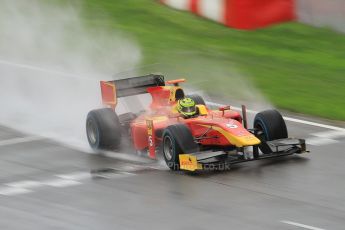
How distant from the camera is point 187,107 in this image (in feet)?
51.0

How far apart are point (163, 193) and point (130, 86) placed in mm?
3463

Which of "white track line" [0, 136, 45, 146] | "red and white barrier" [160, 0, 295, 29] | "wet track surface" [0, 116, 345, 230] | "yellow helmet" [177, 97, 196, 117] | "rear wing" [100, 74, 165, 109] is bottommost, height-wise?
"wet track surface" [0, 116, 345, 230]

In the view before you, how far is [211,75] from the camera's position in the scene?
22.1 meters

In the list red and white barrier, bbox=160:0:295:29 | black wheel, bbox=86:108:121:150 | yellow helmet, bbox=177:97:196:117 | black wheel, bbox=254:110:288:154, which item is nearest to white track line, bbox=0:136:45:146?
black wheel, bbox=86:108:121:150

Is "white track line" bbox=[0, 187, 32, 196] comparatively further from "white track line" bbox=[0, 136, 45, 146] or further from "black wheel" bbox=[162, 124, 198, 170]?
"white track line" bbox=[0, 136, 45, 146]

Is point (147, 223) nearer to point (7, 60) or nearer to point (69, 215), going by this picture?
point (69, 215)

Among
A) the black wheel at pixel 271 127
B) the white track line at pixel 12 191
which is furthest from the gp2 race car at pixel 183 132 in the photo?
the white track line at pixel 12 191

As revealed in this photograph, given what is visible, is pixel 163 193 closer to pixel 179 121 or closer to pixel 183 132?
pixel 183 132

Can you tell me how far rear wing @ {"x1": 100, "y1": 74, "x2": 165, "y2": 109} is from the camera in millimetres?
16953

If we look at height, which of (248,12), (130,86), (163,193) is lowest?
(163,193)

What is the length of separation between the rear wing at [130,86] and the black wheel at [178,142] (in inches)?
82.0

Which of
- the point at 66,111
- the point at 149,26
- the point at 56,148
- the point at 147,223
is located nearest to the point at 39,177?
the point at 56,148

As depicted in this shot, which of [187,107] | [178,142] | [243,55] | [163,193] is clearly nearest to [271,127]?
[187,107]

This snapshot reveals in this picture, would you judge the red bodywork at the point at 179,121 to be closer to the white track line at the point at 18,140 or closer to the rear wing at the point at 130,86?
the rear wing at the point at 130,86
